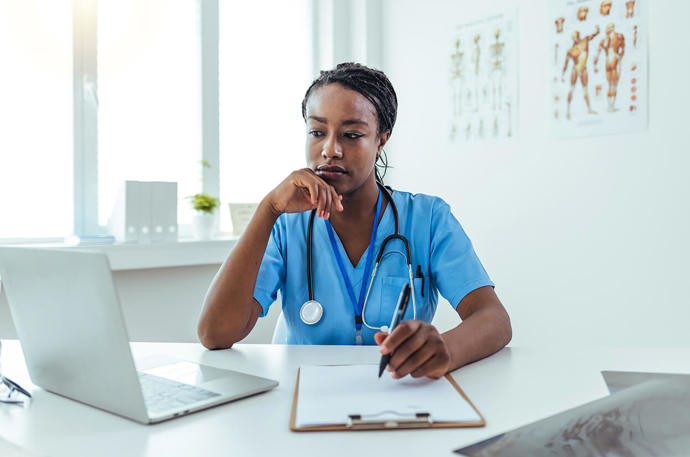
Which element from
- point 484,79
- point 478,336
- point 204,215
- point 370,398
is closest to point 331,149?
point 478,336

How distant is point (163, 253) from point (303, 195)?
43.3 inches

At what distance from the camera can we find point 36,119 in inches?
83.4

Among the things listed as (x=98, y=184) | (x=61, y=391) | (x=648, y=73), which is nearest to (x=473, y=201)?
(x=648, y=73)

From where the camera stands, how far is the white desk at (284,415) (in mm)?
634

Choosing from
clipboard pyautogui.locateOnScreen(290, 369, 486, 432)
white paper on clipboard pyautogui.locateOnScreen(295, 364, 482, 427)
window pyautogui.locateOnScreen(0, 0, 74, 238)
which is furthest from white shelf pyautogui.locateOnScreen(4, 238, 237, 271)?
clipboard pyautogui.locateOnScreen(290, 369, 486, 432)

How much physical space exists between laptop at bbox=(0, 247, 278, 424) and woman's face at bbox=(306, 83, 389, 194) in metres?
0.60

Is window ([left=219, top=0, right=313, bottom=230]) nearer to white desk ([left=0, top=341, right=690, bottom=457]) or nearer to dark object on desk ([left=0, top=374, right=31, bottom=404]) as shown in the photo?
white desk ([left=0, top=341, right=690, bottom=457])

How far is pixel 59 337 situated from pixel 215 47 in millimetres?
2150

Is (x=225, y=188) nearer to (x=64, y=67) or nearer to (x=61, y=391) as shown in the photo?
(x=64, y=67)

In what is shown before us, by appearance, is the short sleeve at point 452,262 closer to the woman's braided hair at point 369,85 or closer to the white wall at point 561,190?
the woman's braided hair at point 369,85

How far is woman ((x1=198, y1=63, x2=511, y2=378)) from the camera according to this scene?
1216 mm

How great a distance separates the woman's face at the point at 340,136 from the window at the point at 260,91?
4.87 ft

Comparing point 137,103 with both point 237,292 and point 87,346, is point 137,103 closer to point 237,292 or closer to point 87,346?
point 237,292

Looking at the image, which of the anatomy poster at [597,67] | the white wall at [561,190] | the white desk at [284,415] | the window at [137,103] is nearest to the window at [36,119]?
the window at [137,103]
